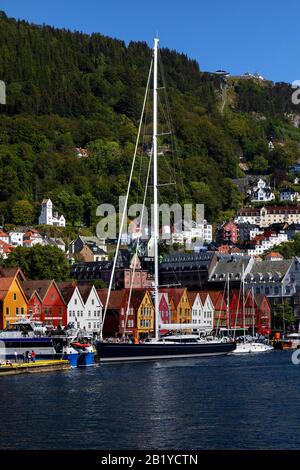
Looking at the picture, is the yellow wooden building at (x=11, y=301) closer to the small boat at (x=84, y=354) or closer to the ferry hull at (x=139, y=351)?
the small boat at (x=84, y=354)

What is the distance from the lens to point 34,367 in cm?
6844

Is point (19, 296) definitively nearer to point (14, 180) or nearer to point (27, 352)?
point (27, 352)

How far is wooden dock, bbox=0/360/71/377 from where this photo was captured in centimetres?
6669

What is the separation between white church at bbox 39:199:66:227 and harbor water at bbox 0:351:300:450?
390 ft

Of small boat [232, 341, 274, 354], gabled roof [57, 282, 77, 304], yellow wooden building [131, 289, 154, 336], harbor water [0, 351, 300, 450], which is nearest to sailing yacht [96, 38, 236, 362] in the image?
harbor water [0, 351, 300, 450]

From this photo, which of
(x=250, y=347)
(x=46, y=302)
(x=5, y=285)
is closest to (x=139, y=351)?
(x=5, y=285)

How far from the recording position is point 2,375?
6581 centimetres

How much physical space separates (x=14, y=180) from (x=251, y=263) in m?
67.3

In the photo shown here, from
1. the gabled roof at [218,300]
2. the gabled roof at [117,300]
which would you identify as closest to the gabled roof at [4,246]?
the gabled roof at [218,300]

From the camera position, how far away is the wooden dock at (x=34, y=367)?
66688mm

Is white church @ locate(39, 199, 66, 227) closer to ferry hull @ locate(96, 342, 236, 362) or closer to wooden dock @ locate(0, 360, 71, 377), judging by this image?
ferry hull @ locate(96, 342, 236, 362)

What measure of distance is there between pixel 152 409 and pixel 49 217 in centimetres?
14267

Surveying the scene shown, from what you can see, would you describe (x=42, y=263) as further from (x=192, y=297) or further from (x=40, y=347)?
(x=40, y=347)
